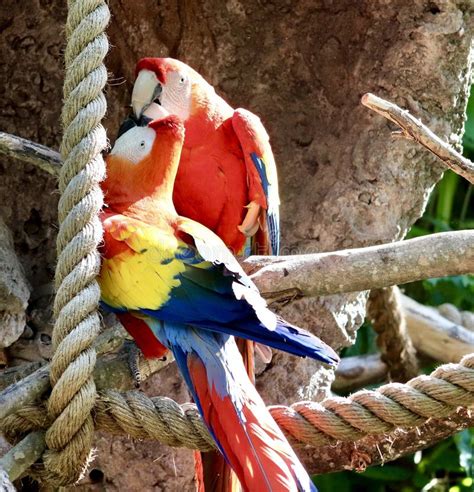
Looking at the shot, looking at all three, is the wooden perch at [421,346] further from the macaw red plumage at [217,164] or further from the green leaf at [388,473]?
the macaw red plumage at [217,164]

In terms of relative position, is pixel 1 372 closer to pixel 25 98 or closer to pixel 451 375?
pixel 25 98

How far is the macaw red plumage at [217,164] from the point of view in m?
2.17

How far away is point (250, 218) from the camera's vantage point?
218 centimetres

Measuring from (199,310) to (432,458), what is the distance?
2050 millimetres

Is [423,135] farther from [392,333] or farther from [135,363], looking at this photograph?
[392,333]

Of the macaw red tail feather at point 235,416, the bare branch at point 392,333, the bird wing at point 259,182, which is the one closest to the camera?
the macaw red tail feather at point 235,416

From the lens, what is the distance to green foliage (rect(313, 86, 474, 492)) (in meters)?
3.26

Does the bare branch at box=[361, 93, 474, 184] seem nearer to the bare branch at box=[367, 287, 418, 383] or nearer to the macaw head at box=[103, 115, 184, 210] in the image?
the macaw head at box=[103, 115, 184, 210]

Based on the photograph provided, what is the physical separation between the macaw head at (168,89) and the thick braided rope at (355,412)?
2.99 feet

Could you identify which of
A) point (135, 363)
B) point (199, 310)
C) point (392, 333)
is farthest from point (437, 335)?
point (199, 310)

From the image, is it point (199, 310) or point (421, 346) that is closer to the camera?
point (199, 310)

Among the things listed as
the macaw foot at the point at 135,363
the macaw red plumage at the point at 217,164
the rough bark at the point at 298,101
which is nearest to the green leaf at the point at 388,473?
the rough bark at the point at 298,101

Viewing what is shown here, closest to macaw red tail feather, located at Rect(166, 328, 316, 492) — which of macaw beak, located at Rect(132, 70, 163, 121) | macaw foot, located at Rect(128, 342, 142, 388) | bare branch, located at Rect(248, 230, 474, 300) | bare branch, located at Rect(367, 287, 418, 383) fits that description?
bare branch, located at Rect(248, 230, 474, 300)

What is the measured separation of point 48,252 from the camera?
2602mm
